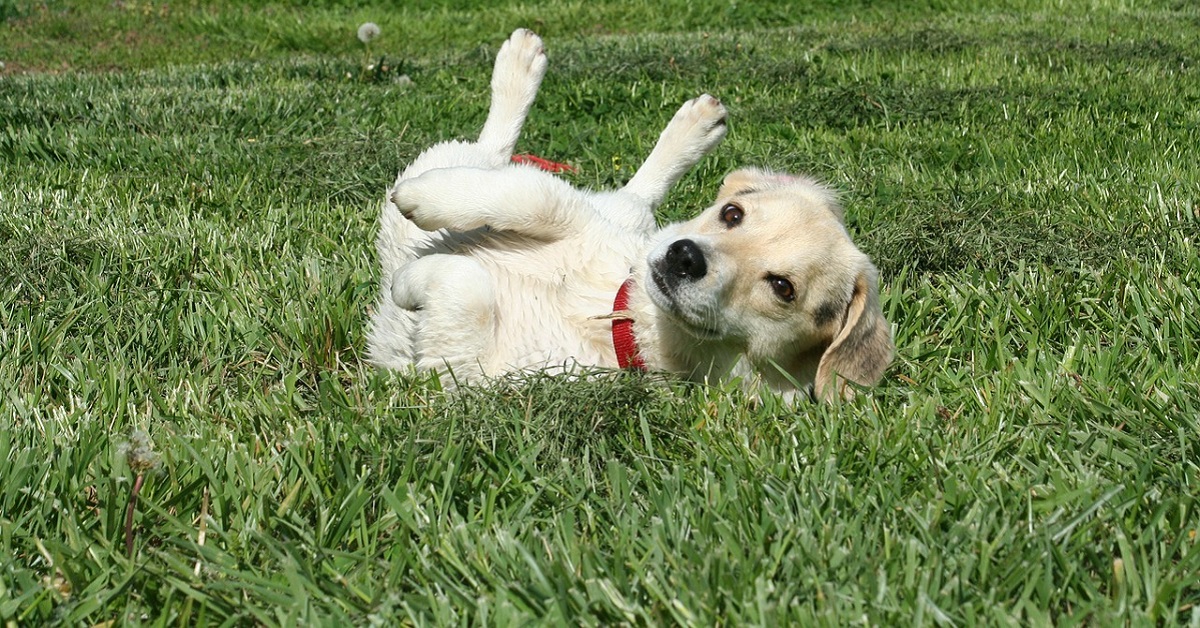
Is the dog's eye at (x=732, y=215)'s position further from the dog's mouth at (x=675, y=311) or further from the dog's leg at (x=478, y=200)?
the dog's leg at (x=478, y=200)

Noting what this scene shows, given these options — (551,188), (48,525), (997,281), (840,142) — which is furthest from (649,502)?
(840,142)

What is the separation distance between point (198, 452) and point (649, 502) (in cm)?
99

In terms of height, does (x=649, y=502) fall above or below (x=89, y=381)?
above

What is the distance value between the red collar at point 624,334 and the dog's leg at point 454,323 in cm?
35

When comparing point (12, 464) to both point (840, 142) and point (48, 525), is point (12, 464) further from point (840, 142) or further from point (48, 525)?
point (840, 142)

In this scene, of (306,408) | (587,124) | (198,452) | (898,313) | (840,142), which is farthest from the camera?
(587,124)

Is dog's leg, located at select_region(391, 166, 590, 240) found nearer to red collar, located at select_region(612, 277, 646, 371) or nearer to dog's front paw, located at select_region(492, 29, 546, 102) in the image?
red collar, located at select_region(612, 277, 646, 371)

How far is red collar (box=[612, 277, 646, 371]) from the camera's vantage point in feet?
9.91

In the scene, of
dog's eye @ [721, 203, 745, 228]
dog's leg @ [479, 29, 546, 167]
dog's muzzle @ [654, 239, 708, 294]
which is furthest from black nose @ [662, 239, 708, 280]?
dog's leg @ [479, 29, 546, 167]

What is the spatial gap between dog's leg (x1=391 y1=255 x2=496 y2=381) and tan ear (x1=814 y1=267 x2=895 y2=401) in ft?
3.06

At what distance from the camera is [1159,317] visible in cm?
323

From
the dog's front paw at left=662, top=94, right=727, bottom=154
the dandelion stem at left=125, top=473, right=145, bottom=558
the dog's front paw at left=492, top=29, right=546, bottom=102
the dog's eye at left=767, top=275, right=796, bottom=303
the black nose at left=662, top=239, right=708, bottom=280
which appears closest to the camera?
the dandelion stem at left=125, top=473, right=145, bottom=558

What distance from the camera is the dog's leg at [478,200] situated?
10.8ft

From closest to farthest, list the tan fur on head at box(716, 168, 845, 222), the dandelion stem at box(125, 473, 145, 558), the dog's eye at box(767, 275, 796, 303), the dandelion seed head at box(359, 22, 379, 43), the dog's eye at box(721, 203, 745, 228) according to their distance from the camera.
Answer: the dandelion stem at box(125, 473, 145, 558) → the dog's eye at box(767, 275, 796, 303) → the dog's eye at box(721, 203, 745, 228) → the tan fur on head at box(716, 168, 845, 222) → the dandelion seed head at box(359, 22, 379, 43)
